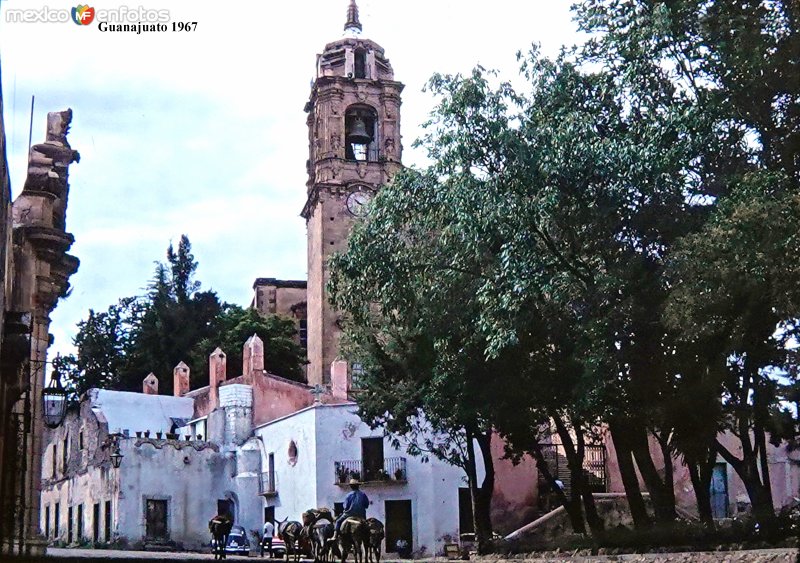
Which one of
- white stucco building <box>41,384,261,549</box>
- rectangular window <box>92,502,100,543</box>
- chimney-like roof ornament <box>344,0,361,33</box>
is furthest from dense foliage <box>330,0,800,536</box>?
chimney-like roof ornament <box>344,0,361,33</box>

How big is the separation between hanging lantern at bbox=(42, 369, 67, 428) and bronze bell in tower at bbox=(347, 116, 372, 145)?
3465cm

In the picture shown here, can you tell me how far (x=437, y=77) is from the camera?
21219mm

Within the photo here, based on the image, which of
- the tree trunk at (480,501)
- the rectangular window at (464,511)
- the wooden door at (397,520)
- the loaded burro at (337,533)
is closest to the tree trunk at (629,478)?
the loaded burro at (337,533)

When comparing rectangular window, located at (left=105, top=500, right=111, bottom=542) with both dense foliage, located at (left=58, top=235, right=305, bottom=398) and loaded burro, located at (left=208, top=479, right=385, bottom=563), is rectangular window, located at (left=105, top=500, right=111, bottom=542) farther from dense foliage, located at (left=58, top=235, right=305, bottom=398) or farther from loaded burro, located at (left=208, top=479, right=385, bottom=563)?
loaded burro, located at (left=208, top=479, right=385, bottom=563)

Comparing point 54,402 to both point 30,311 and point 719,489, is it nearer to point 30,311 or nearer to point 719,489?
point 30,311

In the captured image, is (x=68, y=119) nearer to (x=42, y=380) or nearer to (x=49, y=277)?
(x=49, y=277)

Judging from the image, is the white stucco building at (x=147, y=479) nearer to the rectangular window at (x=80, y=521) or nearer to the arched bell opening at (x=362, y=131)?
the rectangular window at (x=80, y=521)

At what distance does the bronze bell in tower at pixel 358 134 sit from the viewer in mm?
56188

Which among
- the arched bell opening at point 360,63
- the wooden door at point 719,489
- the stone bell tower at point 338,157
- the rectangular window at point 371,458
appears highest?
the arched bell opening at point 360,63

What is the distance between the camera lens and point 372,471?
126 feet

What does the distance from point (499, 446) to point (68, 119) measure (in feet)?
64.3

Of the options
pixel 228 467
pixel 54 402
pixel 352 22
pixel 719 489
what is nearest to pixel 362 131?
pixel 352 22

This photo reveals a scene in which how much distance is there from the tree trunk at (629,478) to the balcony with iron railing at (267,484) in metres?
20.8

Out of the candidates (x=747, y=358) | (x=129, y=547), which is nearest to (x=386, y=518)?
(x=129, y=547)
